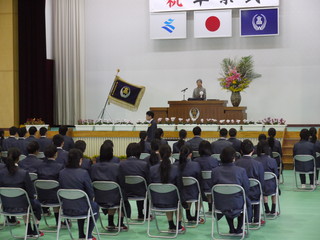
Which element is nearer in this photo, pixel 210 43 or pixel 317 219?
pixel 317 219

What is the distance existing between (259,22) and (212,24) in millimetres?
1525

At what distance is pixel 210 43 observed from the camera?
17.8 meters

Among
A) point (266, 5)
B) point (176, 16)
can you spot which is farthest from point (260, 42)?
point (176, 16)

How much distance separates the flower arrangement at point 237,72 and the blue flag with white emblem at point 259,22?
2.88ft

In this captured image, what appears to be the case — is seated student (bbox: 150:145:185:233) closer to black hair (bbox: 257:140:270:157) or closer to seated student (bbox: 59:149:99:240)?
seated student (bbox: 59:149:99:240)

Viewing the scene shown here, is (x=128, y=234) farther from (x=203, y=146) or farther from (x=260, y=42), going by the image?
(x=260, y=42)

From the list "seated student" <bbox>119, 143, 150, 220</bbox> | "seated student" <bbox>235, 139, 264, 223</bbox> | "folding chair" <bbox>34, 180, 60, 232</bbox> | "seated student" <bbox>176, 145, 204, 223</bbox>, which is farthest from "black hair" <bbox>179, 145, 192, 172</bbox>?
"folding chair" <bbox>34, 180, 60, 232</bbox>

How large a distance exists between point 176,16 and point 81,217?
12.5 m

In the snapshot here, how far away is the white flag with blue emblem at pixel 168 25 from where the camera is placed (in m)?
17.4

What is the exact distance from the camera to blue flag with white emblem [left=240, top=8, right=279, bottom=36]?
16703 millimetres

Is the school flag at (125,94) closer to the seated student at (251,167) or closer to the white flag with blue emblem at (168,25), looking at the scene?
the white flag with blue emblem at (168,25)

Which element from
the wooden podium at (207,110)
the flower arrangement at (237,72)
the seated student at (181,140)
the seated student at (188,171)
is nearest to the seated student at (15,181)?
the seated student at (188,171)

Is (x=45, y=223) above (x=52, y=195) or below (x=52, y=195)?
below

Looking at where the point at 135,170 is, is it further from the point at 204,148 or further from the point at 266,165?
the point at 266,165
